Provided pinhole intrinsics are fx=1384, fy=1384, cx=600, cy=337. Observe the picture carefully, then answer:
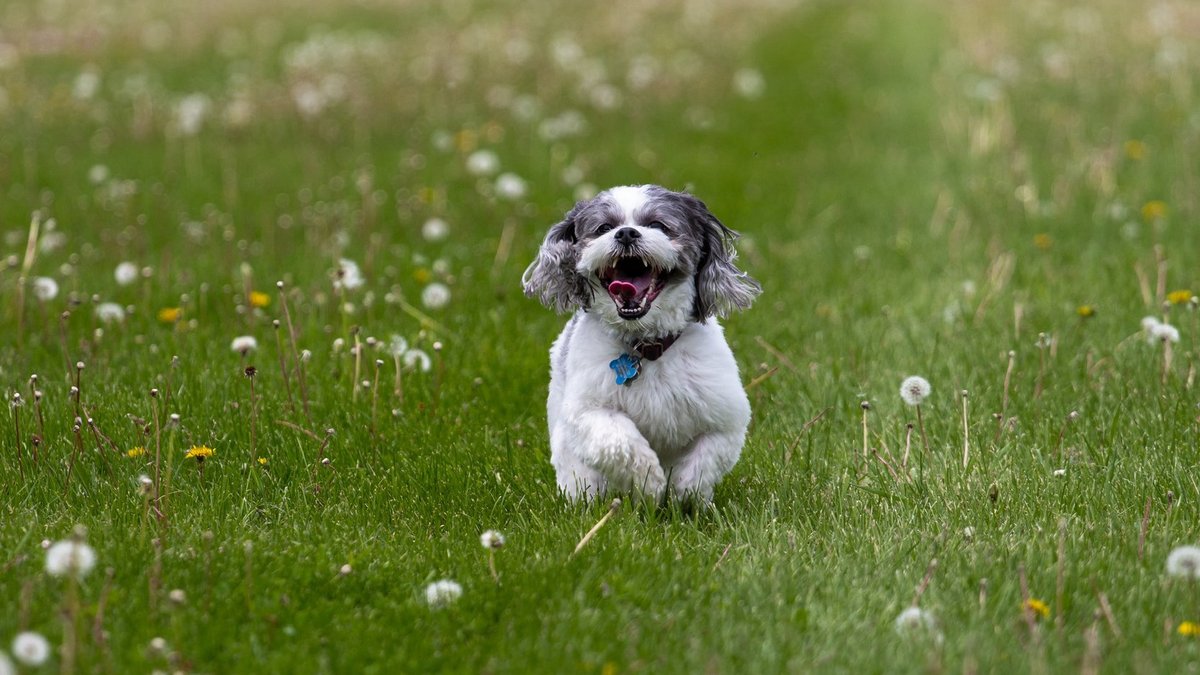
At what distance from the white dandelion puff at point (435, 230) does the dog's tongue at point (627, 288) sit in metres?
4.03

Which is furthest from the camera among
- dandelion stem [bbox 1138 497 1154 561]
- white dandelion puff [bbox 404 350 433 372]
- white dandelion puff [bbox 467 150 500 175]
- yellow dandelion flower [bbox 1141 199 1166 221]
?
white dandelion puff [bbox 467 150 500 175]

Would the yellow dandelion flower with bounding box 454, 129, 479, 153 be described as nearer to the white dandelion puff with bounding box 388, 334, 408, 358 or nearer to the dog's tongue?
the white dandelion puff with bounding box 388, 334, 408, 358

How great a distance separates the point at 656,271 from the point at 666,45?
512 inches

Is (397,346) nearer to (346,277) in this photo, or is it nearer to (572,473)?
(346,277)

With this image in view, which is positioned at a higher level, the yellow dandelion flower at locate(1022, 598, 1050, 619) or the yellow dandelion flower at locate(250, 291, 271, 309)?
the yellow dandelion flower at locate(1022, 598, 1050, 619)

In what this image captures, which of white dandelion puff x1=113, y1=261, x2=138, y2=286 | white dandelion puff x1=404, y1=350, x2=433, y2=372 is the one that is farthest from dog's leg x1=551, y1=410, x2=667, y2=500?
white dandelion puff x1=113, y1=261, x2=138, y2=286

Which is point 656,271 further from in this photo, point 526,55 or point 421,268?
point 526,55

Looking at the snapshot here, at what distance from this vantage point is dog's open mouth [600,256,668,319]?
16.0 ft

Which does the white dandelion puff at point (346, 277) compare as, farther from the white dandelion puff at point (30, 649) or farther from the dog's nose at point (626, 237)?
the white dandelion puff at point (30, 649)

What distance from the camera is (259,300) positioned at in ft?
24.2

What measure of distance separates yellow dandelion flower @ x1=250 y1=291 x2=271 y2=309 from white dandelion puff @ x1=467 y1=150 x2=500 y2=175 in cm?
298

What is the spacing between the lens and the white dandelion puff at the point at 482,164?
10.3 meters

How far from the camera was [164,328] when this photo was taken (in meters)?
7.32

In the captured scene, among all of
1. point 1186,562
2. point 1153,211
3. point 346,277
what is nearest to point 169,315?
point 346,277
